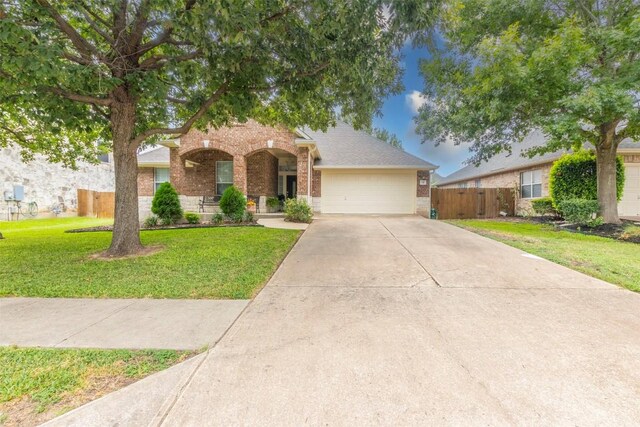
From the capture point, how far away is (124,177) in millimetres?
6434

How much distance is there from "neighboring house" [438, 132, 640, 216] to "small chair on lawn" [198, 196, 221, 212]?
13.7m

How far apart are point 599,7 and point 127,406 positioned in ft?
51.1

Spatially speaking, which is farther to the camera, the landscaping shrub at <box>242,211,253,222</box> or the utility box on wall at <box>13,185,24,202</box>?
the utility box on wall at <box>13,185,24,202</box>

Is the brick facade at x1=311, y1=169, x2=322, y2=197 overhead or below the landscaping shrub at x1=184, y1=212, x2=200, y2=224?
overhead

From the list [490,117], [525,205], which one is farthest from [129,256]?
[525,205]

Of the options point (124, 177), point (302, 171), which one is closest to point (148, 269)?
point (124, 177)

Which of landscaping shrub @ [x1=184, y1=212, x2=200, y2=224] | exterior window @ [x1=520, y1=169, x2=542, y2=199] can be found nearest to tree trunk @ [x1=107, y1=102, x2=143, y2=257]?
landscaping shrub @ [x1=184, y1=212, x2=200, y2=224]

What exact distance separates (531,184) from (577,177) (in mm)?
3578

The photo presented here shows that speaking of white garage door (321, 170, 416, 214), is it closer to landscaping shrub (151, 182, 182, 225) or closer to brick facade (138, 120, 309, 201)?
brick facade (138, 120, 309, 201)

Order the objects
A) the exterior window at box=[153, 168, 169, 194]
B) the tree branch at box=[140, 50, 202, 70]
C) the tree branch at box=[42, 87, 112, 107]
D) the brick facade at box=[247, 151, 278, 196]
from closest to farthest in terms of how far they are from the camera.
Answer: the tree branch at box=[42, 87, 112, 107] < the tree branch at box=[140, 50, 202, 70] < the brick facade at box=[247, 151, 278, 196] < the exterior window at box=[153, 168, 169, 194]

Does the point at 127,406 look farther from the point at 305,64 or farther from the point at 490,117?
the point at 490,117

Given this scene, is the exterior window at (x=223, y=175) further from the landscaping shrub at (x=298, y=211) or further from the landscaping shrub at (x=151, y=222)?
the landscaping shrub at (x=298, y=211)

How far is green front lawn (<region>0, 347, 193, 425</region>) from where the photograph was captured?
188cm

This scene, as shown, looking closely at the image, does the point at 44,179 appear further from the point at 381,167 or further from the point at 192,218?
the point at 381,167
